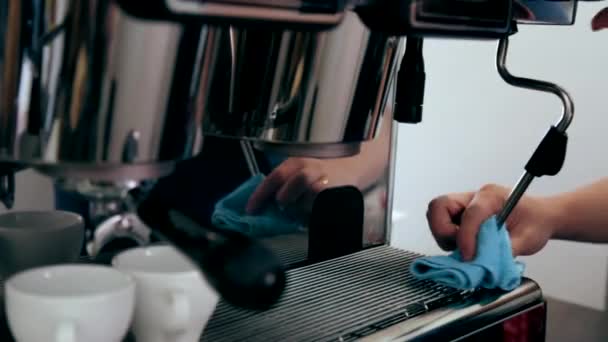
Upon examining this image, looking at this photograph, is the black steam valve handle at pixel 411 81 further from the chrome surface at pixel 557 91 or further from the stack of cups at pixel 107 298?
the stack of cups at pixel 107 298

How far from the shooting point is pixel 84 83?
0.31 meters

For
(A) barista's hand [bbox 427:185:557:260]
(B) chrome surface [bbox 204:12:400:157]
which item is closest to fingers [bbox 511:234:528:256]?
(A) barista's hand [bbox 427:185:557:260]

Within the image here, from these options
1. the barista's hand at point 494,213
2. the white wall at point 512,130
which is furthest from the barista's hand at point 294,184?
the white wall at point 512,130

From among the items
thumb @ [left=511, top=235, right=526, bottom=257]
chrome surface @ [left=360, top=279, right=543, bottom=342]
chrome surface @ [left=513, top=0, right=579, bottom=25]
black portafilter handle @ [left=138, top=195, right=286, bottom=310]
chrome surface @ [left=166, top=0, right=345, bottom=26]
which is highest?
chrome surface @ [left=513, top=0, right=579, bottom=25]

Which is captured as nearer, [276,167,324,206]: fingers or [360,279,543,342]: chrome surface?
[360,279,543,342]: chrome surface

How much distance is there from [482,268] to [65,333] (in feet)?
1.04

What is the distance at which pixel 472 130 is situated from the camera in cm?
120

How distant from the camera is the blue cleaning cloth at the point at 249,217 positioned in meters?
0.63

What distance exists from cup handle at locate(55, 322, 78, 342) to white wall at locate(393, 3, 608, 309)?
895mm

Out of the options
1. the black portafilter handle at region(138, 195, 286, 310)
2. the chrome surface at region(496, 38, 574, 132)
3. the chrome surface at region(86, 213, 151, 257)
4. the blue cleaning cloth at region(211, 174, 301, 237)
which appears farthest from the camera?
the blue cleaning cloth at region(211, 174, 301, 237)

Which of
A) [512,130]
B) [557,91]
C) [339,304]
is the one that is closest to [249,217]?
[339,304]

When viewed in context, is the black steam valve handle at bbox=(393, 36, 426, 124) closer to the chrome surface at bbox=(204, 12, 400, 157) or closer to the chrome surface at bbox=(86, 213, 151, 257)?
the chrome surface at bbox=(204, 12, 400, 157)

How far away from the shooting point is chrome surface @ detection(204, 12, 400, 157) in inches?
16.3

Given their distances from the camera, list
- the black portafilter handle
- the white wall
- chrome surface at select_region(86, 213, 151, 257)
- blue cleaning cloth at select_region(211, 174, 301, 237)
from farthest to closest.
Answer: the white wall < blue cleaning cloth at select_region(211, 174, 301, 237) < chrome surface at select_region(86, 213, 151, 257) < the black portafilter handle
